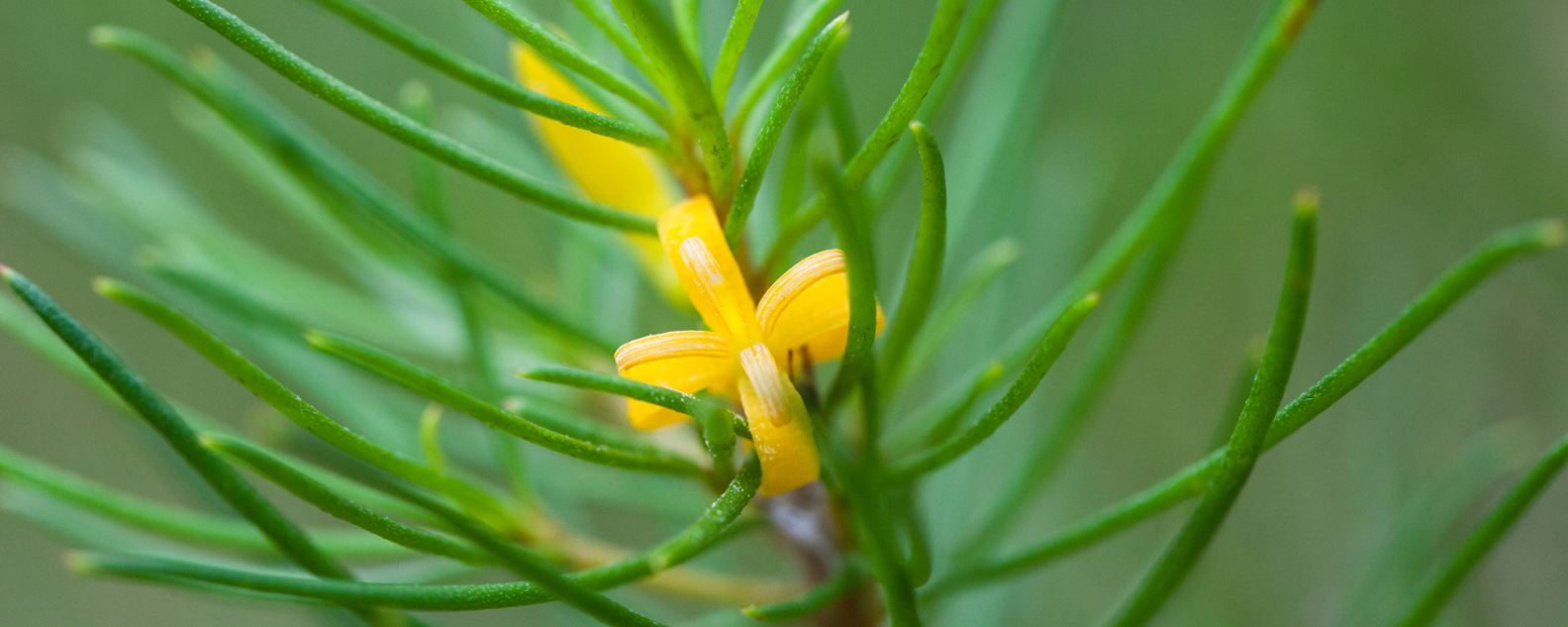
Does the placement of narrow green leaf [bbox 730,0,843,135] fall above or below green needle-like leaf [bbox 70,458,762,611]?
above

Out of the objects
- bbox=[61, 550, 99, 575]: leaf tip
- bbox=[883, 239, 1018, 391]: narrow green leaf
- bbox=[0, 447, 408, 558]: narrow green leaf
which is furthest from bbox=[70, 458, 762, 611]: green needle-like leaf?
bbox=[883, 239, 1018, 391]: narrow green leaf

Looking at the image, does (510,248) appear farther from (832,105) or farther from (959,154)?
(832,105)

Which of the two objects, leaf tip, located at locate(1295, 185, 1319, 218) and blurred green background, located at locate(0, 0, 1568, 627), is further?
blurred green background, located at locate(0, 0, 1568, 627)

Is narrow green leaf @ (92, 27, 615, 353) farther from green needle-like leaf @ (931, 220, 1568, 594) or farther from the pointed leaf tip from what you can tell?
the pointed leaf tip

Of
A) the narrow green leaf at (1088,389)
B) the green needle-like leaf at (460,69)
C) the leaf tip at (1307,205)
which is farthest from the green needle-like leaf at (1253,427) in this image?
the green needle-like leaf at (460,69)

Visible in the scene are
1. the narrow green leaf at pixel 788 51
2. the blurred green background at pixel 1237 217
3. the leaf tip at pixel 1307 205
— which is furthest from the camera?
the blurred green background at pixel 1237 217

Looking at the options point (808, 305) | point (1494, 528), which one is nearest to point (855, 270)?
point (808, 305)

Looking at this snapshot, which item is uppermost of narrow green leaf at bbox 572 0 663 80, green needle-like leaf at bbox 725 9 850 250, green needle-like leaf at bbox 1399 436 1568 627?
narrow green leaf at bbox 572 0 663 80

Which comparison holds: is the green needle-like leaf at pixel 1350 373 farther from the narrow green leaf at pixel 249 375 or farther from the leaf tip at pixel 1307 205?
the narrow green leaf at pixel 249 375
